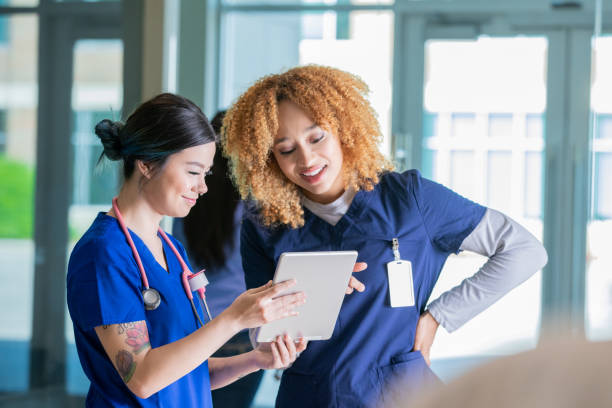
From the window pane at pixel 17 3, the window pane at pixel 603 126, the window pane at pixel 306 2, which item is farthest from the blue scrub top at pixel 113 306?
the window pane at pixel 603 126

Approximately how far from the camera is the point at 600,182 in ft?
14.0

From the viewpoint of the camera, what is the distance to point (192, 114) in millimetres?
1477

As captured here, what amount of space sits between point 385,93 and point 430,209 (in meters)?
2.84

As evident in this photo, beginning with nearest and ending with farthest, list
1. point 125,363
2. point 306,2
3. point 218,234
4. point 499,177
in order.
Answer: point 125,363 < point 218,234 < point 499,177 < point 306,2

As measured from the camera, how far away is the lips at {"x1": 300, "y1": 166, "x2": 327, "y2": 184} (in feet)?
5.35

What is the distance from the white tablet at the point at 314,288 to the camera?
1.38m

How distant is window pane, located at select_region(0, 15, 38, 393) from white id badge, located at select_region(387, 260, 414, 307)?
3.15 meters

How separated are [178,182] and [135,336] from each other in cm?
36

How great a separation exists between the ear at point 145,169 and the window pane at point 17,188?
299cm

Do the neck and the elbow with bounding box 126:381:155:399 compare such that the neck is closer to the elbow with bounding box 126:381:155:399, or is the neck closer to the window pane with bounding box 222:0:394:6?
the elbow with bounding box 126:381:155:399

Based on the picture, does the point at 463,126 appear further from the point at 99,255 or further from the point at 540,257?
the point at 99,255

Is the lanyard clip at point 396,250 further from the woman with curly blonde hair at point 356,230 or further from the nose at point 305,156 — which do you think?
the nose at point 305,156

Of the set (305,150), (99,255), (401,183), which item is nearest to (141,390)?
(99,255)

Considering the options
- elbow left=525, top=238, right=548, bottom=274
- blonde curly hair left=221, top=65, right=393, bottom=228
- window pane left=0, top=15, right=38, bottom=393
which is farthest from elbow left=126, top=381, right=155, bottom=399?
window pane left=0, top=15, right=38, bottom=393
